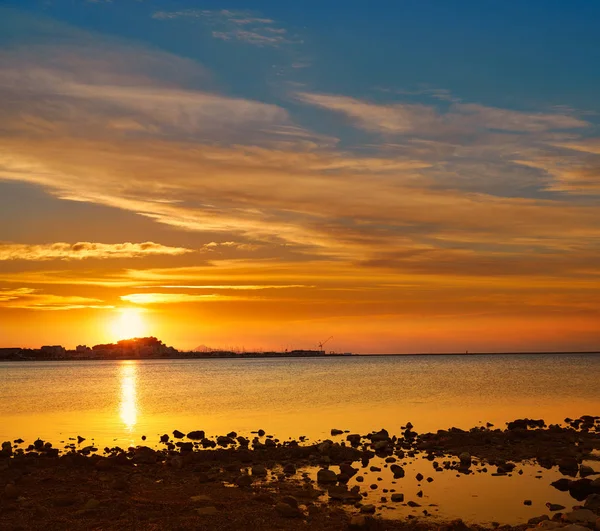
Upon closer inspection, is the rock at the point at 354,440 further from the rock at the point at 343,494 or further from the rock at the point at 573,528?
the rock at the point at 573,528

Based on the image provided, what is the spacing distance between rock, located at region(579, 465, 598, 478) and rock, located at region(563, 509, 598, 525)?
8176mm

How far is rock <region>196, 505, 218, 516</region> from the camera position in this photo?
22.4 m

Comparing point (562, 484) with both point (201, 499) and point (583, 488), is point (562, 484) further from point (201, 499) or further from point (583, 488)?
point (201, 499)

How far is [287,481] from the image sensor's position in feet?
92.7

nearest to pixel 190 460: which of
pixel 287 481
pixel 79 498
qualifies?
pixel 287 481

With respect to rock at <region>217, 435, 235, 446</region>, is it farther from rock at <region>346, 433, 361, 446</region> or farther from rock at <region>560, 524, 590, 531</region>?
rock at <region>560, 524, 590, 531</region>

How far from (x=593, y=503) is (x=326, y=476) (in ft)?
34.1

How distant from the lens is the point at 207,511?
Answer: 74.2 ft

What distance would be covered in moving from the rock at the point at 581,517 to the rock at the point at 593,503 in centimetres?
137

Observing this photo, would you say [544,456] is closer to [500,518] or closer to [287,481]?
[500,518]

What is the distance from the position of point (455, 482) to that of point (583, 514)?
7.41m

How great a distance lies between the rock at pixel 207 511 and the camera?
73.5ft

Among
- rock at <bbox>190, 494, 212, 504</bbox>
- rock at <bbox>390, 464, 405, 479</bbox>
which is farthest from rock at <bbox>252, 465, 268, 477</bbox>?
rock at <bbox>390, 464, 405, 479</bbox>

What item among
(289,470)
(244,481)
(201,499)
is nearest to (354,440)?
(289,470)
